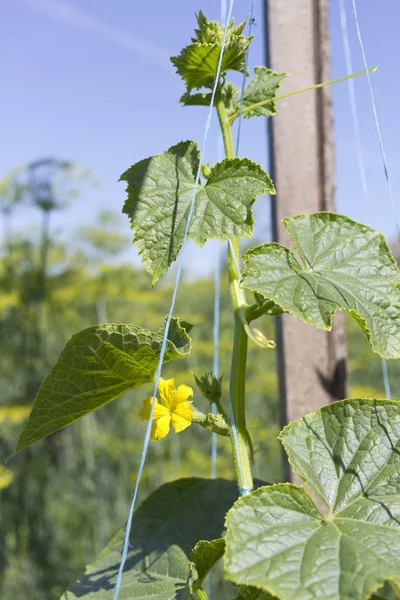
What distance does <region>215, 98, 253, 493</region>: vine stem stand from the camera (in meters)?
0.70

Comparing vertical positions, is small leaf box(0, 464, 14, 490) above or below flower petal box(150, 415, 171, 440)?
below

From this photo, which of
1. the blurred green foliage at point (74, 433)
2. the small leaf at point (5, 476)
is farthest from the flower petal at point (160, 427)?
the small leaf at point (5, 476)

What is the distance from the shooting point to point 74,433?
3.22 meters

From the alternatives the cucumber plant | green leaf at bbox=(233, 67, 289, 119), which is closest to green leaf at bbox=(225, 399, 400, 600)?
the cucumber plant

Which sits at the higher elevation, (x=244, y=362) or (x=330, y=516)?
(x=244, y=362)

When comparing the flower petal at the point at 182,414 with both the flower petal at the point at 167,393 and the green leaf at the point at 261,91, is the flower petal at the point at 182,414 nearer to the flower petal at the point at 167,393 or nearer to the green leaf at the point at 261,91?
the flower petal at the point at 167,393

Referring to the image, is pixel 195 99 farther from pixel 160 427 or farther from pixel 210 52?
pixel 160 427

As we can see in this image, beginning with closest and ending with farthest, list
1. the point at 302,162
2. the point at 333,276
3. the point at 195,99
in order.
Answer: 1. the point at 333,276
2. the point at 195,99
3. the point at 302,162

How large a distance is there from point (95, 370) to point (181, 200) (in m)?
0.21

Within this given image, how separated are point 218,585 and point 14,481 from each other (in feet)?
3.25

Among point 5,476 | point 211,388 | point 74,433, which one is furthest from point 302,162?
point 74,433

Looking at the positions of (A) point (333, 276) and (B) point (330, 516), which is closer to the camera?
(B) point (330, 516)

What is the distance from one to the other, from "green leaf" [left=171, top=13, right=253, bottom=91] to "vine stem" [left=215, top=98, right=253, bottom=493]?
5cm

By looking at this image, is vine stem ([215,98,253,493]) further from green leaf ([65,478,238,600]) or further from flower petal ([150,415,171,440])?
green leaf ([65,478,238,600])
